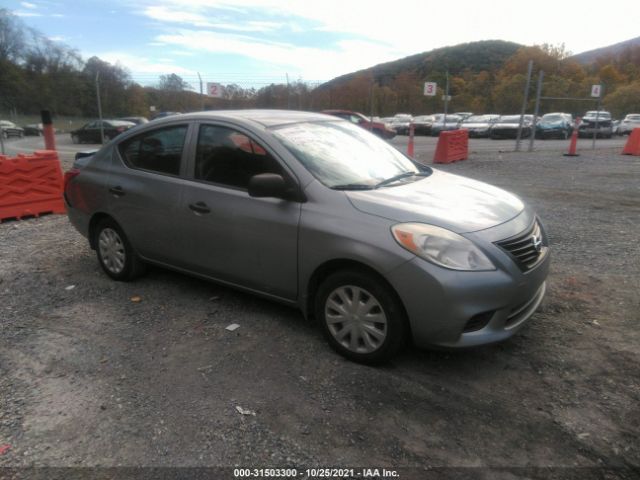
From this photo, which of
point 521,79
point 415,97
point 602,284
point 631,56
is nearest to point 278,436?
point 602,284

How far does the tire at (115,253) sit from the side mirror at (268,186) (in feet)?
5.99

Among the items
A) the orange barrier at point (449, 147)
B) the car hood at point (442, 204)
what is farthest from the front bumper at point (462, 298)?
the orange barrier at point (449, 147)

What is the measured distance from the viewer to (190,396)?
3.06 meters

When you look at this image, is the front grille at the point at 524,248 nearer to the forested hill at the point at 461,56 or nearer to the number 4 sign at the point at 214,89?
the number 4 sign at the point at 214,89

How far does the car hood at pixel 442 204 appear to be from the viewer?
10.5ft

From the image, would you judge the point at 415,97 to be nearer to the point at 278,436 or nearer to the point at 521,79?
the point at 521,79

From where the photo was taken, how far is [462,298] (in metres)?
2.96

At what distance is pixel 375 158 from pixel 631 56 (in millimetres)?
95164

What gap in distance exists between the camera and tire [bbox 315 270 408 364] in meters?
3.15

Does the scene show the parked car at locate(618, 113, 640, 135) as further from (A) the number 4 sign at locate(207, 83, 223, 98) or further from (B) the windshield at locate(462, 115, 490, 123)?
(A) the number 4 sign at locate(207, 83, 223, 98)

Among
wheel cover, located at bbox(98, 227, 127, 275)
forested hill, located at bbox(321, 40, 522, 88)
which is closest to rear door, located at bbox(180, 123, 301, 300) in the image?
wheel cover, located at bbox(98, 227, 127, 275)

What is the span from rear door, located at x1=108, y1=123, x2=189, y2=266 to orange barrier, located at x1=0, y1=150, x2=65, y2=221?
3.40 m

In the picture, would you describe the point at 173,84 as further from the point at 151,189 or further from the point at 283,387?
the point at 283,387

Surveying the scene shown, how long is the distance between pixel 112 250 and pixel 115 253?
51 millimetres
